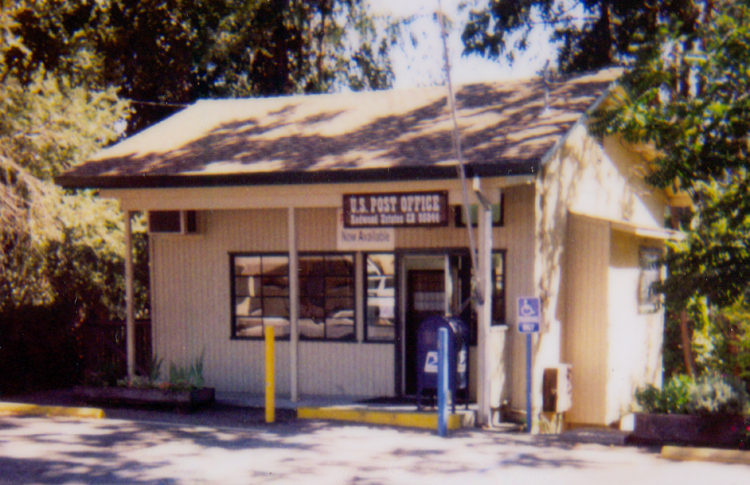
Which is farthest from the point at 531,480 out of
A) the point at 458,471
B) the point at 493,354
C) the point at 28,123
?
the point at 28,123

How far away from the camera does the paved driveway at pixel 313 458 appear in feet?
24.6

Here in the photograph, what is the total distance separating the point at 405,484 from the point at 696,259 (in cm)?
441

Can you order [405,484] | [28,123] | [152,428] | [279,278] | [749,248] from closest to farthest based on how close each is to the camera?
[405,484]
[749,248]
[152,428]
[279,278]
[28,123]

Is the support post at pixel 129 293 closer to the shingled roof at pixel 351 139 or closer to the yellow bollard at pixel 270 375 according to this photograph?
the shingled roof at pixel 351 139

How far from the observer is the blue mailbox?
399 inches

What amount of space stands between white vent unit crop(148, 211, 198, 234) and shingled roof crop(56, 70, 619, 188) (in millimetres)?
965

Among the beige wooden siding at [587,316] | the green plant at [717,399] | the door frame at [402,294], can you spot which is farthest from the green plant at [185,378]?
the green plant at [717,399]

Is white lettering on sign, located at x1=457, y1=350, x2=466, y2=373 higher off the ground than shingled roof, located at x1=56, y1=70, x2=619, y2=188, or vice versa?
shingled roof, located at x1=56, y1=70, x2=619, y2=188

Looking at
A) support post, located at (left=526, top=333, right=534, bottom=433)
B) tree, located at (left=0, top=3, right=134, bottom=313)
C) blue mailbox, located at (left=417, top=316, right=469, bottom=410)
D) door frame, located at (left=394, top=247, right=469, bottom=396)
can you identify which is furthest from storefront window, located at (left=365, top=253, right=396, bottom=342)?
tree, located at (left=0, top=3, right=134, bottom=313)

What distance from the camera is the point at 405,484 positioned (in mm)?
7316

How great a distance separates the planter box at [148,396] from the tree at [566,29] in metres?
12.3

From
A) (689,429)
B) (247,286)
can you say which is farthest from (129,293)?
(689,429)

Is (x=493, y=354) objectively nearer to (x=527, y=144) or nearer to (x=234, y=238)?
(x=527, y=144)

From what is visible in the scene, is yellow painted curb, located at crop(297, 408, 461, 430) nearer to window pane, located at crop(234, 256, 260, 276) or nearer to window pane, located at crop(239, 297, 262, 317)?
window pane, located at crop(239, 297, 262, 317)
